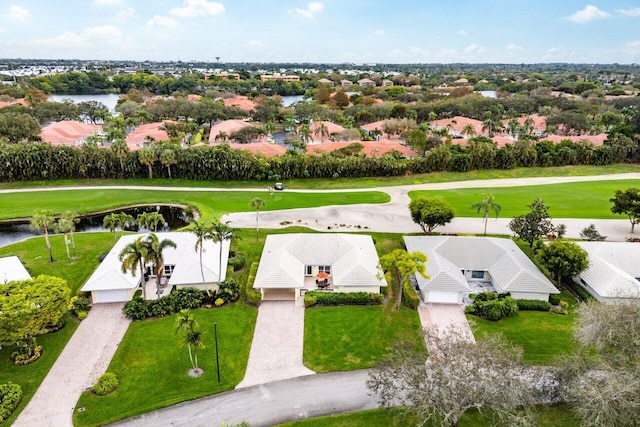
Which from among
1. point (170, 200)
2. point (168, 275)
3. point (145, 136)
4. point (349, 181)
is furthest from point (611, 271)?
point (145, 136)

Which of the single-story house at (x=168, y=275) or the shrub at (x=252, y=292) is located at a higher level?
the single-story house at (x=168, y=275)

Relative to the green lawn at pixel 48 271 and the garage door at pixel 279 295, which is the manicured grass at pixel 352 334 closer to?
the garage door at pixel 279 295

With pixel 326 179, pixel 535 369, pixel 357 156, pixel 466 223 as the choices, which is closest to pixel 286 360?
pixel 535 369

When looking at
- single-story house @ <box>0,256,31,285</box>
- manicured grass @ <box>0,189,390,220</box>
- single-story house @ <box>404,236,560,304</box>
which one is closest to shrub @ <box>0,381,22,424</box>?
single-story house @ <box>0,256,31,285</box>

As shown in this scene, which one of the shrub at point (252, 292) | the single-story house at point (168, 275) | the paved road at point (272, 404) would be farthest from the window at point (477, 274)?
the single-story house at point (168, 275)

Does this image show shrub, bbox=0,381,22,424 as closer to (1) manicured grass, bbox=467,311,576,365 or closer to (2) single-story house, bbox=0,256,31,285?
(2) single-story house, bbox=0,256,31,285
